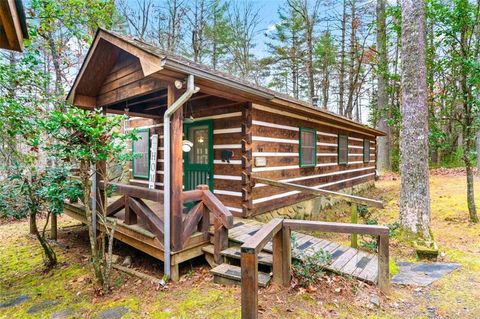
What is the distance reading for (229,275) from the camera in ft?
11.1

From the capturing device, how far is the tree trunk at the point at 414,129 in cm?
438

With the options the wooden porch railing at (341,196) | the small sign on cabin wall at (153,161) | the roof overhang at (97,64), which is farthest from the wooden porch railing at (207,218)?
the small sign on cabin wall at (153,161)

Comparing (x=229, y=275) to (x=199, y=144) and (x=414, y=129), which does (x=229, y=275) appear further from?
(x=414, y=129)

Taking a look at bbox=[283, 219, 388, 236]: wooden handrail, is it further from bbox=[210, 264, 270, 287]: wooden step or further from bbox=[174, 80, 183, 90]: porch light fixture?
bbox=[174, 80, 183, 90]: porch light fixture

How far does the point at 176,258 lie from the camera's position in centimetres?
374

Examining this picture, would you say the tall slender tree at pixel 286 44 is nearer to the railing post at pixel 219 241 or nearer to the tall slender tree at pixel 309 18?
the tall slender tree at pixel 309 18

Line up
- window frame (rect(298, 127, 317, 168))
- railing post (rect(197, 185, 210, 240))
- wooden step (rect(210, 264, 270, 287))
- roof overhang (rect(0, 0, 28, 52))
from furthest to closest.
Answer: window frame (rect(298, 127, 317, 168)), railing post (rect(197, 185, 210, 240)), wooden step (rect(210, 264, 270, 287)), roof overhang (rect(0, 0, 28, 52))

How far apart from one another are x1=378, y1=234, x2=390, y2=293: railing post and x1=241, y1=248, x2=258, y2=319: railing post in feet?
5.45

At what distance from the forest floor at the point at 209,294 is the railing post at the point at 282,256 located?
0.47 ft

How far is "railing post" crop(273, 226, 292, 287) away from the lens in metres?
3.05

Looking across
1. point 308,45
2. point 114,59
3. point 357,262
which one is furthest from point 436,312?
point 308,45

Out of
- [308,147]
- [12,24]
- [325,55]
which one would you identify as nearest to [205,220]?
[12,24]

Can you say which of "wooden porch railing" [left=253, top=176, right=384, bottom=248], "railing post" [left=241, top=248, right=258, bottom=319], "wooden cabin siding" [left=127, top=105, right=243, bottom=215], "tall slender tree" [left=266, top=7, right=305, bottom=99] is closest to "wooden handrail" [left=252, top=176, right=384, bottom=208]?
"wooden porch railing" [left=253, top=176, right=384, bottom=248]

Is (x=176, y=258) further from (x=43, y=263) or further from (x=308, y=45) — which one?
(x=308, y=45)
